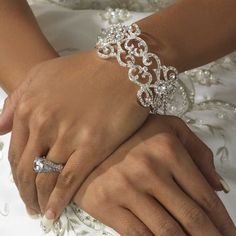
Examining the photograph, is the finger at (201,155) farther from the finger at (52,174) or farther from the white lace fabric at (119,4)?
the white lace fabric at (119,4)

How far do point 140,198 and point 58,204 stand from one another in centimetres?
11

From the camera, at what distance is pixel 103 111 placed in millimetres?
784

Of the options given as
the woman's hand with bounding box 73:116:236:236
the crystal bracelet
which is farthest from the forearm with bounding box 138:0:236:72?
the woman's hand with bounding box 73:116:236:236

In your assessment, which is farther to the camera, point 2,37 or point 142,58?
point 2,37

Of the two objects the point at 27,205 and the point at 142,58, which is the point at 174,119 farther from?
the point at 27,205

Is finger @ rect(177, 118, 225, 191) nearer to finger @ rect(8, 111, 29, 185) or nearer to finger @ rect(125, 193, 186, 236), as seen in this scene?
finger @ rect(125, 193, 186, 236)

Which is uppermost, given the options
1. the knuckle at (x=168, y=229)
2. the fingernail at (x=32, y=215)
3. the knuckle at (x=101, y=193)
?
the knuckle at (x=101, y=193)

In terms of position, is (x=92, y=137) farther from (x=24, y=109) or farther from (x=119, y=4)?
(x=119, y=4)

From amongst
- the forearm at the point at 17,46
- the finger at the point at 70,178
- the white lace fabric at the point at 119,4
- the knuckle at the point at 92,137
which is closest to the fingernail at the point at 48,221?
the finger at the point at 70,178

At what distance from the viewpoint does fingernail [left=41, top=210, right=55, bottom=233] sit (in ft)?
2.64

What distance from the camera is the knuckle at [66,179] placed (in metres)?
0.78

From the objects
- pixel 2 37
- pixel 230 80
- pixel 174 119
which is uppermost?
pixel 2 37

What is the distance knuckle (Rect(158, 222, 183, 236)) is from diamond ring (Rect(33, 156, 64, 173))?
0.15m

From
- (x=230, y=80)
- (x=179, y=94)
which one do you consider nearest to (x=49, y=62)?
(x=179, y=94)
